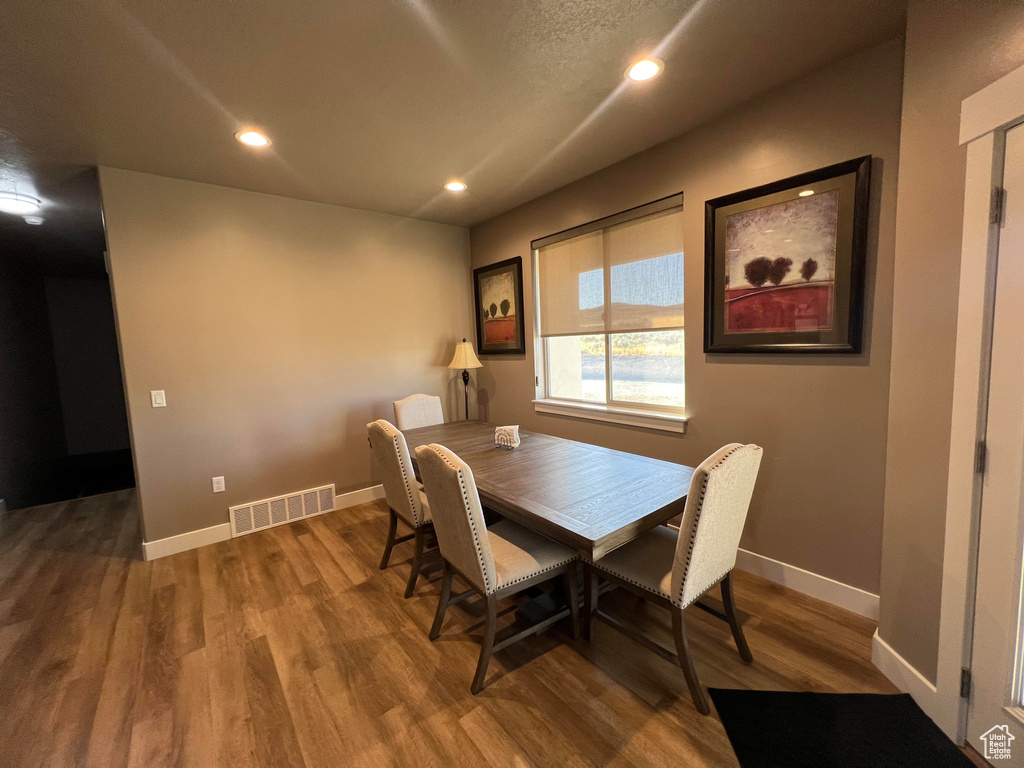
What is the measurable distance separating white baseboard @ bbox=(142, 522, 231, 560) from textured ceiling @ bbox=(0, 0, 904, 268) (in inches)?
98.4

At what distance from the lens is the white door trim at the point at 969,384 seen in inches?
47.4

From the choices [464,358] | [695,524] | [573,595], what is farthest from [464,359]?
[695,524]

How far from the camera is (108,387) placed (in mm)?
6070

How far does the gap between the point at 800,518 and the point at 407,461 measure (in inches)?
82.9

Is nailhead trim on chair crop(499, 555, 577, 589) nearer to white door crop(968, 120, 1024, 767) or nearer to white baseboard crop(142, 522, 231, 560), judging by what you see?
white door crop(968, 120, 1024, 767)

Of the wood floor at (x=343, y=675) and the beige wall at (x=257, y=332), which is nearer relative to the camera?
the wood floor at (x=343, y=675)

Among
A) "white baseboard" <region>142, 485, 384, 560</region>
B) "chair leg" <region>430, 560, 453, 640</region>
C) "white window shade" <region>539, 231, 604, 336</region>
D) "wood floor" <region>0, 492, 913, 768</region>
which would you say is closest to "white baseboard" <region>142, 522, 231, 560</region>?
"white baseboard" <region>142, 485, 384, 560</region>

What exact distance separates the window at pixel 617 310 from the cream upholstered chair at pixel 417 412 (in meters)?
1.07

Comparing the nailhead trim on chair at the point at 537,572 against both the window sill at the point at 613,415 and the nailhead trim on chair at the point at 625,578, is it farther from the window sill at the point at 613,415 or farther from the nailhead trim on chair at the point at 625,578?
the window sill at the point at 613,415

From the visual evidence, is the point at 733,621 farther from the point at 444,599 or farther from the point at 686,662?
the point at 444,599

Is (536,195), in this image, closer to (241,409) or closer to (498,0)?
(498,0)

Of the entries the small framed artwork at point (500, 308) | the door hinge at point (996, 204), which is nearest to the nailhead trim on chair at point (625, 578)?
the door hinge at point (996, 204)

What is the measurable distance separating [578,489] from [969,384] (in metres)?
1.35

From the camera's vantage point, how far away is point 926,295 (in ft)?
4.60
